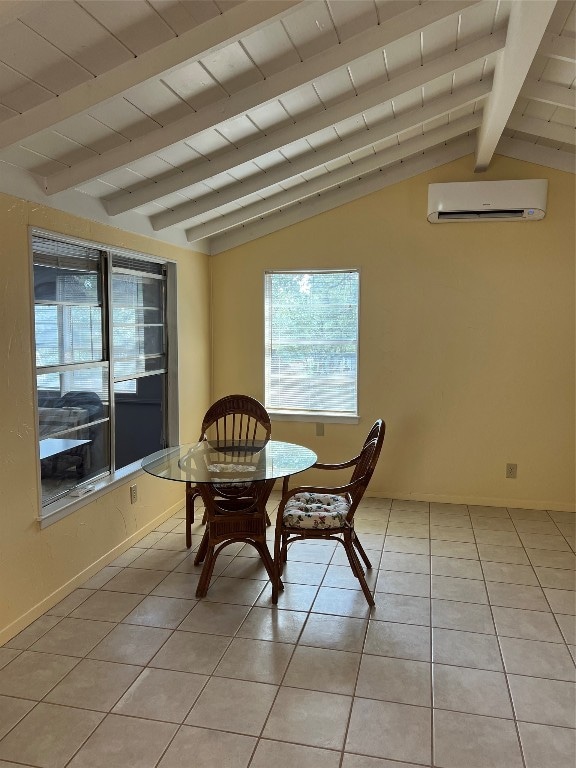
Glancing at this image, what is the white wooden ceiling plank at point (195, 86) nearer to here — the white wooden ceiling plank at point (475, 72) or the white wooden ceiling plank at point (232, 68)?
the white wooden ceiling plank at point (232, 68)

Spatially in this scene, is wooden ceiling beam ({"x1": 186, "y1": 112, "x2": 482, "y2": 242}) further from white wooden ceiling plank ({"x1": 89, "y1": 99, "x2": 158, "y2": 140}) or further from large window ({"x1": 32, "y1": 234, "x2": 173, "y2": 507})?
white wooden ceiling plank ({"x1": 89, "y1": 99, "x2": 158, "y2": 140})

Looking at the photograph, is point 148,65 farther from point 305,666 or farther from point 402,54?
point 305,666

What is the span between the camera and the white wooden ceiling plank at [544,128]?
379 centimetres

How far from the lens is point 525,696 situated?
2.27 m

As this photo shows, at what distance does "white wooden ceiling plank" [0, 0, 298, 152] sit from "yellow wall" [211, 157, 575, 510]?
8.74 ft

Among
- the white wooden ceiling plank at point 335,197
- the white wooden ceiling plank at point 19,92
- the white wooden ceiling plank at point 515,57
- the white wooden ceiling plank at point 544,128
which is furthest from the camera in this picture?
the white wooden ceiling plank at point 335,197

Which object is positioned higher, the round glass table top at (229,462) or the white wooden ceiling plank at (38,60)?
the white wooden ceiling plank at (38,60)

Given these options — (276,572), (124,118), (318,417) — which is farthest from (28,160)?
(318,417)

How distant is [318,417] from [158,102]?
286 centimetres

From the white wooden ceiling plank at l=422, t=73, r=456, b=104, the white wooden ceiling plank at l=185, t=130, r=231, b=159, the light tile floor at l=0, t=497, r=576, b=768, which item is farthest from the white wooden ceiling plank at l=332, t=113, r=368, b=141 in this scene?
the light tile floor at l=0, t=497, r=576, b=768

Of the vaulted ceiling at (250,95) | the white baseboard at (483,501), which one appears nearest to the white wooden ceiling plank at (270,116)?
the vaulted ceiling at (250,95)

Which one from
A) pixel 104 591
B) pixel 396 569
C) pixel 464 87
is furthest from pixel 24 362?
pixel 464 87

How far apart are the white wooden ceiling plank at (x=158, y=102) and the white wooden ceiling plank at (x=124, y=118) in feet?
0.09

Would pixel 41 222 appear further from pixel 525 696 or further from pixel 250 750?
pixel 525 696
